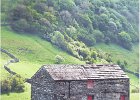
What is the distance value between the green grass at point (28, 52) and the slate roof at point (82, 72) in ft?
114

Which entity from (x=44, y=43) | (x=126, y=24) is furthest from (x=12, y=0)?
(x=126, y=24)

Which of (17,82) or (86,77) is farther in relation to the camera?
(17,82)

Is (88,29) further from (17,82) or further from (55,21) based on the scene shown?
(17,82)

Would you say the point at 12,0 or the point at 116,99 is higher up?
the point at 12,0

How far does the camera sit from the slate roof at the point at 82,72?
260 feet

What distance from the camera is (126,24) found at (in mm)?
189750

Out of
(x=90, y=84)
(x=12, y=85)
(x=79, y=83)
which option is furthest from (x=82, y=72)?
(x=12, y=85)

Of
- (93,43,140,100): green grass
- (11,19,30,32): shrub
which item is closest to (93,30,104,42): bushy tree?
(93,43,140,100): green grass

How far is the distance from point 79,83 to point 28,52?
5983 cm

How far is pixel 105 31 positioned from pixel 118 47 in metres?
9.65

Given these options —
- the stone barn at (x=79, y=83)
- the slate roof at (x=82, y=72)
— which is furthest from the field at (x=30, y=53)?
the stone barn at (x=79, y=83)

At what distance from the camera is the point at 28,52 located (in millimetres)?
138375

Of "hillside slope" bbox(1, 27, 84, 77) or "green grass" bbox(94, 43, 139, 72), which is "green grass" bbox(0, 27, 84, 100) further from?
"green grass" bbox(94, 43, 139, 72)

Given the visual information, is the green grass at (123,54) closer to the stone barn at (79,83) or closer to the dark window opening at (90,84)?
the stone barn at (79,83)
